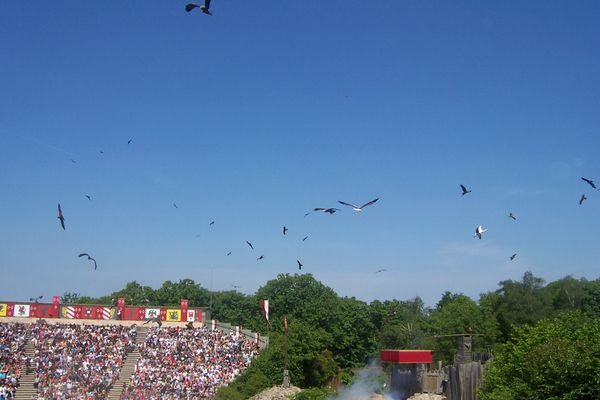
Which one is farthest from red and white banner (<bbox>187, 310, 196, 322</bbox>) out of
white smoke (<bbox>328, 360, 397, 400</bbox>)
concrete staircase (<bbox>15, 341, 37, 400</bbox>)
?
white smoke (<bbox>328, 360, 397, 400</bbox>)

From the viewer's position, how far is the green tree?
19781 millimetres

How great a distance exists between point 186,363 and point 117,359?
5.11 m

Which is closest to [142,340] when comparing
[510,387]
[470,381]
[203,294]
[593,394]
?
[470,381]

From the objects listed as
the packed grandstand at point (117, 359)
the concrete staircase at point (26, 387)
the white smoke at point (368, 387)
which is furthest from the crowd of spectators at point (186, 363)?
the white smoke at point (368, 387)

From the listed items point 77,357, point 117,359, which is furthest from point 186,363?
point 77,357

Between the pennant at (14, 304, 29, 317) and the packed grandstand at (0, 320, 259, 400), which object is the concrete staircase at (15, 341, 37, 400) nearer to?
the packed grandstand at (0, 320, 259, 400)

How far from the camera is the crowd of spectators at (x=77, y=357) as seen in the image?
42500mm

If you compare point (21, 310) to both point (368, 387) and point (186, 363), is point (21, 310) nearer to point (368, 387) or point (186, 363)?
point (186, 363)

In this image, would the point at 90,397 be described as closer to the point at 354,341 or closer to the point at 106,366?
the point at 106,366

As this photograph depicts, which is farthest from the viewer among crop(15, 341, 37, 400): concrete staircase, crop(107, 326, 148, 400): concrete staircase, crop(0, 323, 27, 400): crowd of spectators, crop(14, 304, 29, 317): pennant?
crop(14, 304, 29, 317): pennant

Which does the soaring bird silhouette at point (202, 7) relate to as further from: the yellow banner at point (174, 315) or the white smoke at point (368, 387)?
the yellow banner at point (174, 315)

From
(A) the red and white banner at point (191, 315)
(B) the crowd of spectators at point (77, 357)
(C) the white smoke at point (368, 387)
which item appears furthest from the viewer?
(A) the red and white banner at point (191, 315)

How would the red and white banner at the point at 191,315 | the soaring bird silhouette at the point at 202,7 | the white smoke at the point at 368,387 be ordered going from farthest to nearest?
the red and white banner at the point at 191,315
the white smoke at the point at 368,387
the soaring bird silhouette at the point at 202,7

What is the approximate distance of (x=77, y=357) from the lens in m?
46.0
